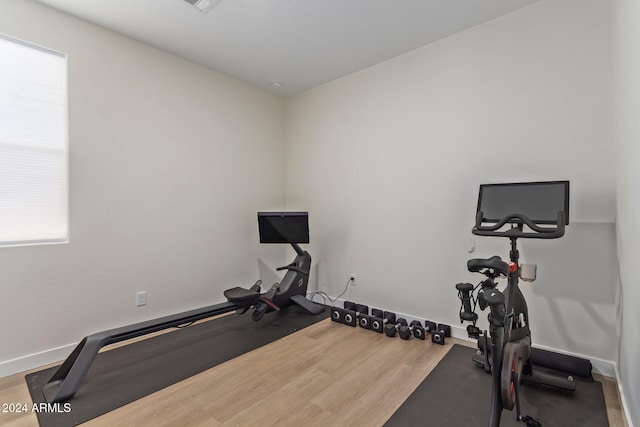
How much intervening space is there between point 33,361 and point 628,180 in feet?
14.0

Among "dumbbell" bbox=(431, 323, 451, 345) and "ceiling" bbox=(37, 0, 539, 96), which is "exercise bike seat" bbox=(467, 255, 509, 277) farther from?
"ceiling" bbox=(37, 0, 539, 96)

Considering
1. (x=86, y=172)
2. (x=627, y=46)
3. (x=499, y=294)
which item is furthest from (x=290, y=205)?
(x=627, y=46)

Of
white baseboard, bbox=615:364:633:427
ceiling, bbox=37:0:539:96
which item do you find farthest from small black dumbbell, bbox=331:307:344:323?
ceiling, bbox=37:0:539:96

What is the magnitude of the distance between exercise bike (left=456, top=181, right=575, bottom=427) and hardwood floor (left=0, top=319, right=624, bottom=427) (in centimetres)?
53

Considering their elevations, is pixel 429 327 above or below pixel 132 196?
below

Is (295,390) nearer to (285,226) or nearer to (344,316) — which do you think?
(344,316)

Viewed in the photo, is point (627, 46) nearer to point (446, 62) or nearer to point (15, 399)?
point (446, 62)

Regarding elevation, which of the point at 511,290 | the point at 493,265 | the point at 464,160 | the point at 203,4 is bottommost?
the point at 511,290

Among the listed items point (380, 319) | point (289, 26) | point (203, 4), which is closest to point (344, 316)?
point (380, 319)

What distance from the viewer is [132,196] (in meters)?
3.01

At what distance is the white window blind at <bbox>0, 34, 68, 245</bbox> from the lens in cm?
239

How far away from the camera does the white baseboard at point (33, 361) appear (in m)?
2.32

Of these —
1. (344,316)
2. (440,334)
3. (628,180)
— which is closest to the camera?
(628,180)

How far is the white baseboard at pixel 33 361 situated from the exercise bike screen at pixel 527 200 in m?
3.61
